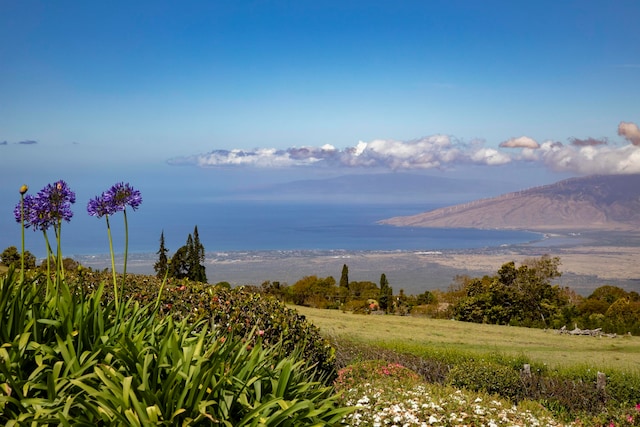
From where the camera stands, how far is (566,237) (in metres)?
195

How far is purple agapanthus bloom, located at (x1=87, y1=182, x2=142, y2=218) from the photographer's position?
16.0 ft

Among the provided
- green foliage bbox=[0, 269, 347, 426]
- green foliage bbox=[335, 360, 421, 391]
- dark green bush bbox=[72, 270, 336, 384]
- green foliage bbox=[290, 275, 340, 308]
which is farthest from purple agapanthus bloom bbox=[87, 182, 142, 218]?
green foliage bbox=[290, 275, 340, 308]

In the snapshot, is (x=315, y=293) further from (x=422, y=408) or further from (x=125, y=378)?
(x=125, y=378)

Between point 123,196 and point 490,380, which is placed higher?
point 123,196

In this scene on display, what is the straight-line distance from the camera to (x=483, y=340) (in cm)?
1980

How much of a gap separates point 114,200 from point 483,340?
1732cm

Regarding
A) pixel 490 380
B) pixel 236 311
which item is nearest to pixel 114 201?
pixel 236 311

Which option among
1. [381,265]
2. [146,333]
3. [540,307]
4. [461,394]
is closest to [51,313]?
[146,333]

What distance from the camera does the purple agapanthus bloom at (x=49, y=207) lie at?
4.75 meters

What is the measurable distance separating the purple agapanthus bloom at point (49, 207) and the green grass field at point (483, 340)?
35.7 ft

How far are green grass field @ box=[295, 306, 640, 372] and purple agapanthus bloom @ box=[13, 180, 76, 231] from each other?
35.7ft

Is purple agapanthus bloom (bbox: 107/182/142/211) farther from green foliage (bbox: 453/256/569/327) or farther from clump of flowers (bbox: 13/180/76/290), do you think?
green foliage (bbox: 453/256/569/327)

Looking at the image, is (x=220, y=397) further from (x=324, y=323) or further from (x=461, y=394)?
(x=324, y=323)

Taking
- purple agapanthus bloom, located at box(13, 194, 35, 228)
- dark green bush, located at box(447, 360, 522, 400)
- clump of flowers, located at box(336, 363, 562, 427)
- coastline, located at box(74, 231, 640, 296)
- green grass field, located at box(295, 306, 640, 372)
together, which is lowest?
coastline, located at box(74, 231, 640, 296)
